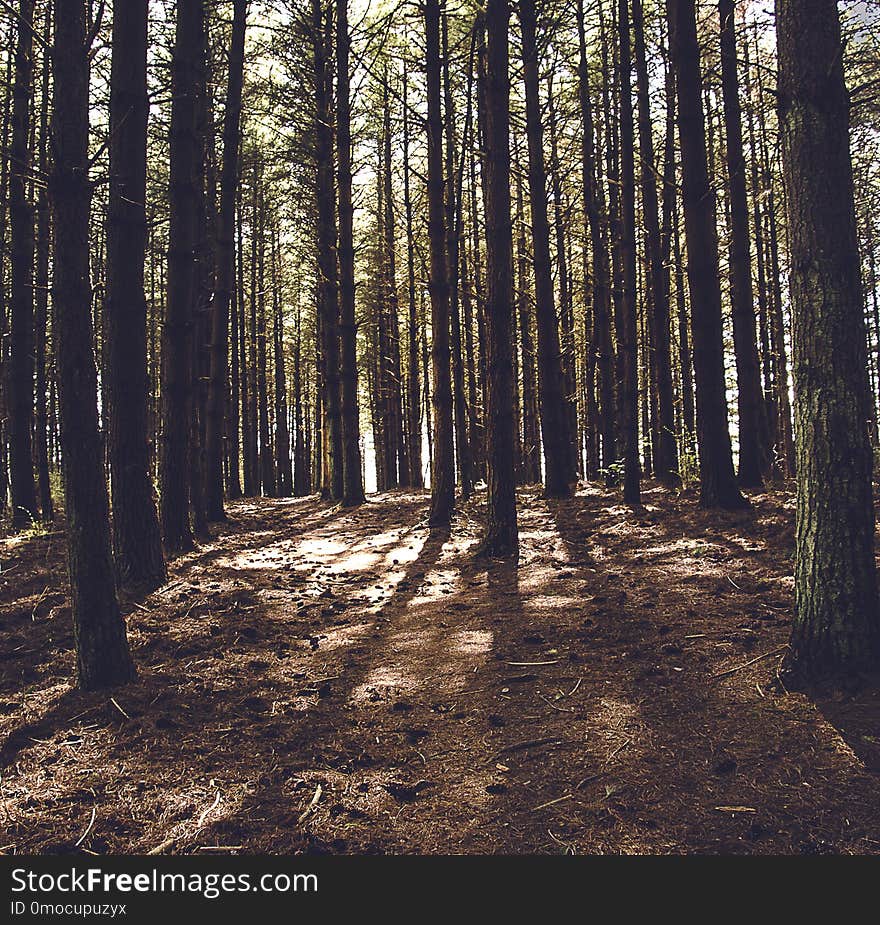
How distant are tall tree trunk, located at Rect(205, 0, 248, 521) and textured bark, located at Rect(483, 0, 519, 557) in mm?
5948

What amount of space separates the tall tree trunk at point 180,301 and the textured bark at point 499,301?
4.12 meters

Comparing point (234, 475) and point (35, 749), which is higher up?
point (234, 475)

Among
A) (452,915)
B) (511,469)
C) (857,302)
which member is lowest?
(452,915)

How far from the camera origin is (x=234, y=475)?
961 inches

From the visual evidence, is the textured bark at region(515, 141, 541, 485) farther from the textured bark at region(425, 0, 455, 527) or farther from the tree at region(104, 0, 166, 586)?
the tree at region(104, 0, 166, 586)

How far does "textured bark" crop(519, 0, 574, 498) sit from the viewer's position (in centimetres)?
1303

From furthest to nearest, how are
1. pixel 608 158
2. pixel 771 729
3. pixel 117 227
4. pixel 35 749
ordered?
1. pixel 608 158
2. pixel 117 227
3. pixel 35 749
4. pixel 771 729

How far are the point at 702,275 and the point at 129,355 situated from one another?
7.48m

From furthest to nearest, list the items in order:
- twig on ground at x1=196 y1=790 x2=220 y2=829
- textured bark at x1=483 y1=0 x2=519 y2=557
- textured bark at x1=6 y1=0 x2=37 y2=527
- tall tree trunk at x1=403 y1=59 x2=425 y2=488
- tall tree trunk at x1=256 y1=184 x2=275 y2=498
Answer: tall tree trunk at x1=256 y1=184 x2=275 y2=498
tall tree trunk at x1=403 y1=59 x2=425 y2=488
textured bark at x1=6 y1=0 x2=37 y2=527
textured bark at x1=483 y1=0 x2=519 y2=557
twig on ground at x1=196 y1=790 x2=220 y2=829

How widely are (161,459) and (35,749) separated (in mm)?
6195

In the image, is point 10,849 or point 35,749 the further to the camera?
point 35,749

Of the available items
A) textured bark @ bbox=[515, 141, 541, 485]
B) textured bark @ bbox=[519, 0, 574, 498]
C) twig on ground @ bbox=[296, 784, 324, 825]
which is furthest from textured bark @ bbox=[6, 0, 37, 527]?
textured bark @ bbox=[515, 141, 541, 485]

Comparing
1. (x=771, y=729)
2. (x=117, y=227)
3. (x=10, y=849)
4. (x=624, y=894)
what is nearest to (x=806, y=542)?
(x=771, y=729)

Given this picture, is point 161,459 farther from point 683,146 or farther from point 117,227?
point 683,146
